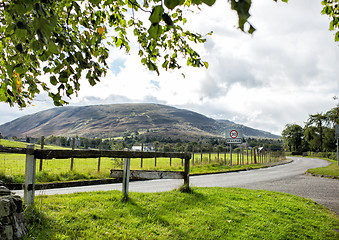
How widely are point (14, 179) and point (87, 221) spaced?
7914 mm

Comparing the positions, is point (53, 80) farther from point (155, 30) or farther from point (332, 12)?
point (332, 12)

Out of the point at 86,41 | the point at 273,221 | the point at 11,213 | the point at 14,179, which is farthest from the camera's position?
the point at 14,179

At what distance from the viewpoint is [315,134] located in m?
72.4

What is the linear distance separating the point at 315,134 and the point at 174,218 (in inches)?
3181

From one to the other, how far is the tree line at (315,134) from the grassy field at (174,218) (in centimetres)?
5852

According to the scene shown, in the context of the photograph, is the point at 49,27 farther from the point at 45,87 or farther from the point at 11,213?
the point at 45,87

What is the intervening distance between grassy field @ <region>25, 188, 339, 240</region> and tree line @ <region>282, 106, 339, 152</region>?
5852cm

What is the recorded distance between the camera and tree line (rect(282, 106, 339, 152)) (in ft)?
201

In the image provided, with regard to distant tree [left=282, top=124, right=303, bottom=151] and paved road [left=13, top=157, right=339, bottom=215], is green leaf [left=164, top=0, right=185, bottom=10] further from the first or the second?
distant tree [left=282, top=124, right=303, bottom=151]

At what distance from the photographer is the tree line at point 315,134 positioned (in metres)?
61.2

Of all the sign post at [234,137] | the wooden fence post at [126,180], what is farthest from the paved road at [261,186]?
the sign post at [234,137]

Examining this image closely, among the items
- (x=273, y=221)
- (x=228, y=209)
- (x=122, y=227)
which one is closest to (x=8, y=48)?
(x=122, y=227)

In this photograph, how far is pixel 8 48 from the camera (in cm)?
501

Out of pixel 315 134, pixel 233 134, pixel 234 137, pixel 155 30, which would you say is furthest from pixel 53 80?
pixel 315 134
